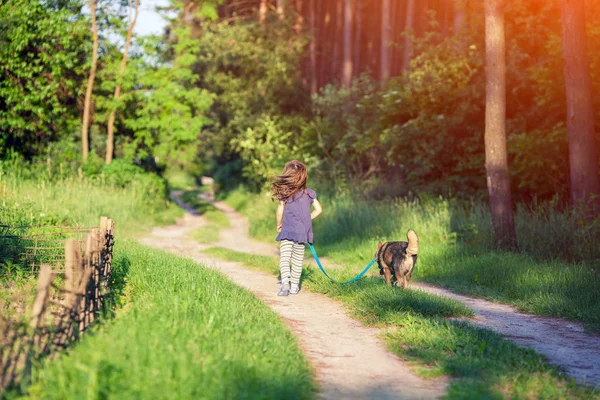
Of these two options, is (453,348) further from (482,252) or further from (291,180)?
(482,252)

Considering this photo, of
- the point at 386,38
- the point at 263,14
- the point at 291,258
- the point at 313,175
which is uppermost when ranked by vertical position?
the point at 263,14

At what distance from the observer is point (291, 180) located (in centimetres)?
997

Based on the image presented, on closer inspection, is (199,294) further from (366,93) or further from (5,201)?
(366,93)

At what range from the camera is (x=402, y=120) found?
2392 centimetres

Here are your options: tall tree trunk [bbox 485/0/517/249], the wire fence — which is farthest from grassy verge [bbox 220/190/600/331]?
the wire fence

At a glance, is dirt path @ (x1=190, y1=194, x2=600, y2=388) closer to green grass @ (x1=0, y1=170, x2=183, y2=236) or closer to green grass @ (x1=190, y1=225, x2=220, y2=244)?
green grass @ (x1=0, y1=170, x2=183, y2=236)

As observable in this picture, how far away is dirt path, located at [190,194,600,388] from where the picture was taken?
6770mm

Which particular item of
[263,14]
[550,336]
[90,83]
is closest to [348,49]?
[263,14]

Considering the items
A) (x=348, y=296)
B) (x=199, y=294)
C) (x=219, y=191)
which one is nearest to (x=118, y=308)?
(x=199, y=294)

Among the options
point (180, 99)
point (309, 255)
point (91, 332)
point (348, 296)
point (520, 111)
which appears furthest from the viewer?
point (180, 99)

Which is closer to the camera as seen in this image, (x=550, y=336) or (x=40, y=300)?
(x=40, y=300)

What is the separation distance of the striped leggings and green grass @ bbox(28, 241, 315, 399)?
7.10 ft

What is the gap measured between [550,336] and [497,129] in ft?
24.6

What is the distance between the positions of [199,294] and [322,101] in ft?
69.5
